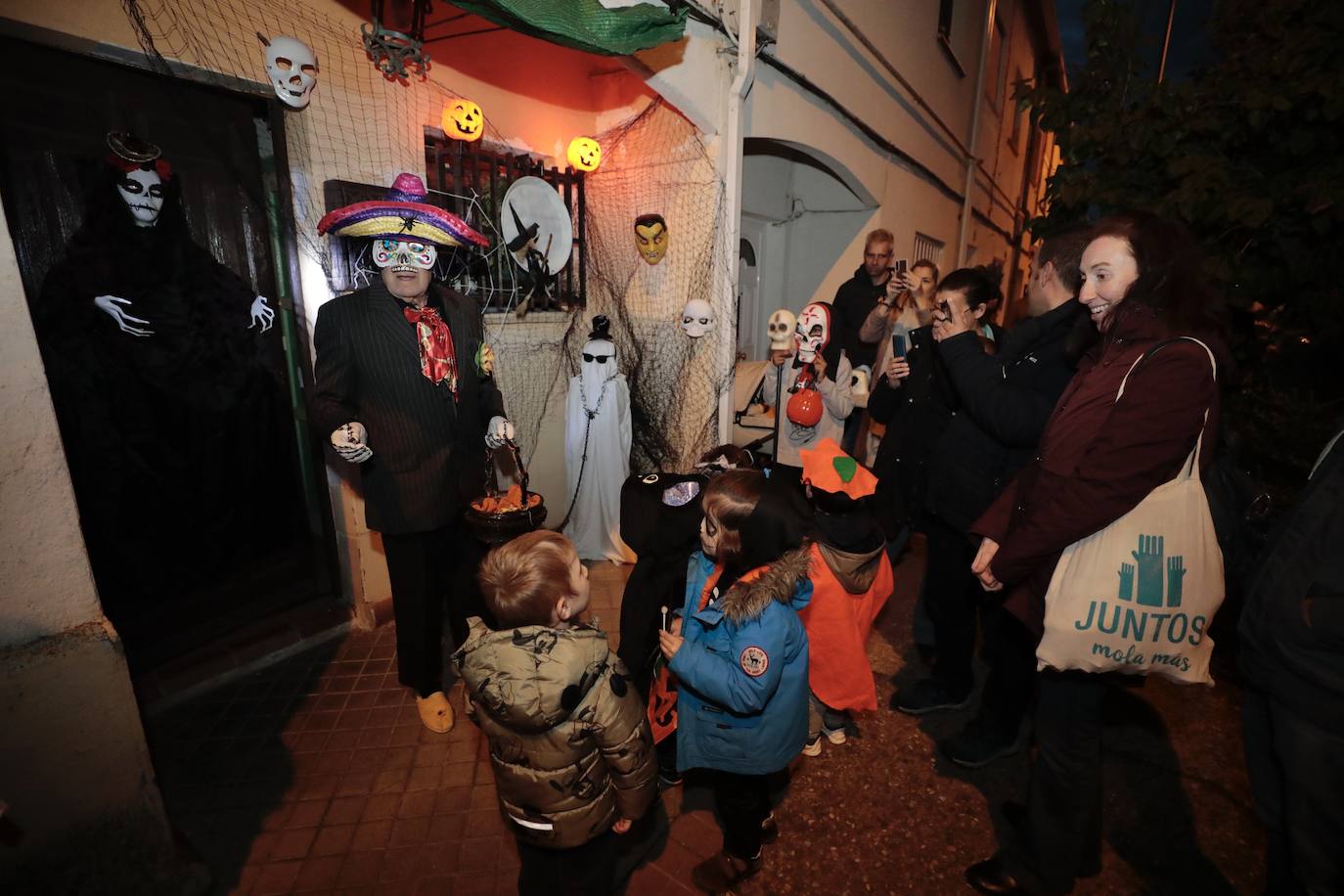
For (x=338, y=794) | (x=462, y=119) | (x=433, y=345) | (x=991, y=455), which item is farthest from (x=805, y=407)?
(x=338, y=794)

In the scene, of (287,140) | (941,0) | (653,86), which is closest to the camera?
(287,140)

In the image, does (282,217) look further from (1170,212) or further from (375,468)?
(1170,212)

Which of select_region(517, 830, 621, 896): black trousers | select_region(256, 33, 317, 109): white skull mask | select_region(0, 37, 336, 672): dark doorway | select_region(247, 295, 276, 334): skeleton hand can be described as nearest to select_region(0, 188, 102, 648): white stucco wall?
select_region(0, 37, 336, 672): dark doorway

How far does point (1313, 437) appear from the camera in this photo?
3.31 metres

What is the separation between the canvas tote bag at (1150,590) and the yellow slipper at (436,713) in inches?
103

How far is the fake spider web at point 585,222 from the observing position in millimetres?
3193

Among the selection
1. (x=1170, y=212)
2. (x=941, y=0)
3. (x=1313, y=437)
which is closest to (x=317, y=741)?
(x=1313, y=437)

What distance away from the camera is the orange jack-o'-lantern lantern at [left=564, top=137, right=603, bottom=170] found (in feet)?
15.2

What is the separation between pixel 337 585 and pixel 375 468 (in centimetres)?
158

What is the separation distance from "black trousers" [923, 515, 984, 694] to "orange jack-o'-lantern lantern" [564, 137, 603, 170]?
3.46 m

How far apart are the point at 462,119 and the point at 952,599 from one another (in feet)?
12.7

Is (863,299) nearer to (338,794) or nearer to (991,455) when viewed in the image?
(991,455)

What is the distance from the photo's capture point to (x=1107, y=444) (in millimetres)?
1659

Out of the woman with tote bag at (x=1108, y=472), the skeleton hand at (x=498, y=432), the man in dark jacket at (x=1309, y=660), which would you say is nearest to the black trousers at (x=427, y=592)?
the skeleton hand at (x=498, y=432)
